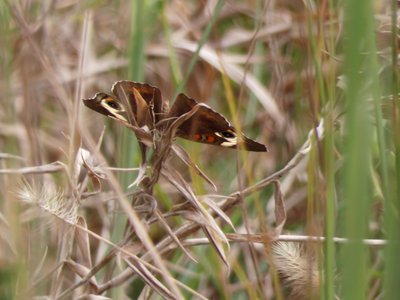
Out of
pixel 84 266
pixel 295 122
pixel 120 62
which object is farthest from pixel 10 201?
pixel 120 62

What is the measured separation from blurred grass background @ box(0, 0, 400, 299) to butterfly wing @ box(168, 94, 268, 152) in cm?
7

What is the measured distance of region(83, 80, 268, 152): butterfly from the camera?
0.71m

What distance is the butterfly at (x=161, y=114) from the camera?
712mm

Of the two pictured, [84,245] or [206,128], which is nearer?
[206,128]

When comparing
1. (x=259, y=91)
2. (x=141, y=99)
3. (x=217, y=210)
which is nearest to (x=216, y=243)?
(x=217, y=210)

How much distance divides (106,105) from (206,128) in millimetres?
88

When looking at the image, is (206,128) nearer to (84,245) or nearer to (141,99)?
(141,99)

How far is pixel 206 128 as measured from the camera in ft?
2.37

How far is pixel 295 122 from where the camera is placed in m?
1.48

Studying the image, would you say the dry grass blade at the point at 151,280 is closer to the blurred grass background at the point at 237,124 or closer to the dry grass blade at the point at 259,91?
the blurred grass background at the point at 237,124

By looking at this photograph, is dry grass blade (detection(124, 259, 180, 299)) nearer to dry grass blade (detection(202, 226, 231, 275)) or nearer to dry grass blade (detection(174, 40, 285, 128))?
dry grass blade (detection(202, 226, 231, 275))

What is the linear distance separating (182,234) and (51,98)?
1.11m

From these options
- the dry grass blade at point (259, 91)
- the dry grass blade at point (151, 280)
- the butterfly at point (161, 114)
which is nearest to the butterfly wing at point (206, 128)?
the butterfly at point (161, 114)

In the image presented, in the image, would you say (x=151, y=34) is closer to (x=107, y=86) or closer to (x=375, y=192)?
(x=107, y=86)
